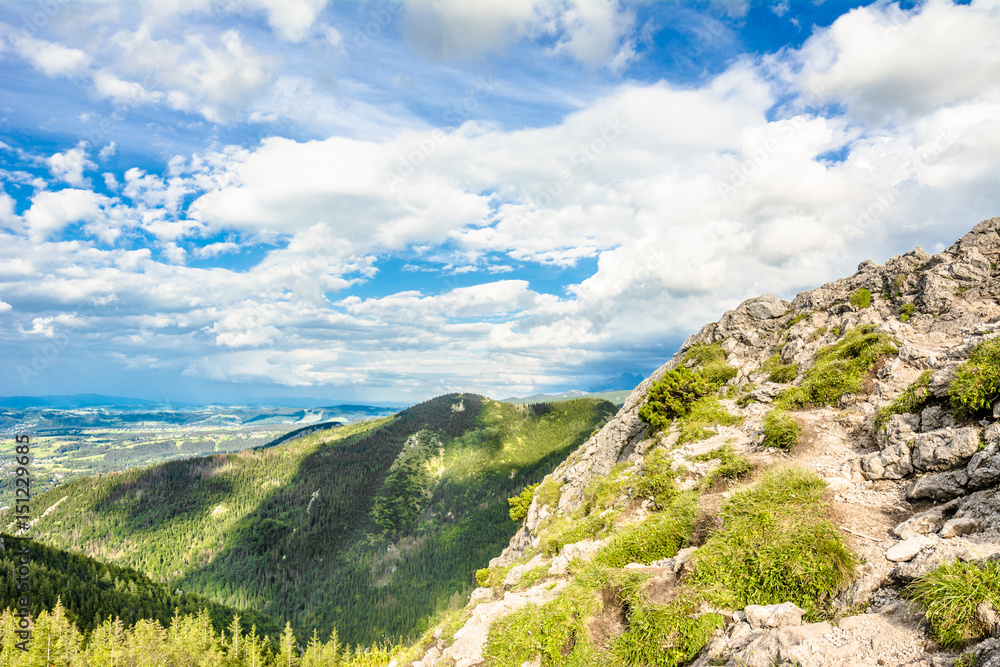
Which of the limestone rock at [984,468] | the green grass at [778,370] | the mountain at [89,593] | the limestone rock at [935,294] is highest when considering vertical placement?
the limestone rock at [935,294]

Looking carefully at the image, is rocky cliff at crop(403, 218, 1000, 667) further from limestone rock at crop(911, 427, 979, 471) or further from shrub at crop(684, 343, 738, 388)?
shrub at crop(684, 343, 738, 388)

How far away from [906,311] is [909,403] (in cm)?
1629

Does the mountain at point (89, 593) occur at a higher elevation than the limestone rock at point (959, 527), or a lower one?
lower

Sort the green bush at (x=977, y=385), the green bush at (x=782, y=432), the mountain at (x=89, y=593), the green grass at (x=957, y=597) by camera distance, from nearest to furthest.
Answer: the green grass at (x=957, y=597) < the green bush at (x=977, y=385) < the green bush at (x=782, y=432) < the mountain at (x=89, y=593)

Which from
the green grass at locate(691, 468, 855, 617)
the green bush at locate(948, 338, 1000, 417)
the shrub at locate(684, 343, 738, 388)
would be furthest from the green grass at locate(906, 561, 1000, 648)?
the shrub at locate(684, 343, 738, 388)

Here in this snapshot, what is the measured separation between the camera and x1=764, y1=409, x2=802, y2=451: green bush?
1780 cm

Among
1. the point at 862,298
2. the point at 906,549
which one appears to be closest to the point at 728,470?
the point at 906,549

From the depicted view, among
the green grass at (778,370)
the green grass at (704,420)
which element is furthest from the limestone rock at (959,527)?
the green grass at (778,370)

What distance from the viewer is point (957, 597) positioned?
6.38m

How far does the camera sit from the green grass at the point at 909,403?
15.0 metres

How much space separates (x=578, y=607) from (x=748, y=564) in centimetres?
440

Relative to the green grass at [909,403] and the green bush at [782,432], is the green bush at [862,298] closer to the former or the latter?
the green grass at [909,403]

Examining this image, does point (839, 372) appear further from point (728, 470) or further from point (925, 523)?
point (925, 523)

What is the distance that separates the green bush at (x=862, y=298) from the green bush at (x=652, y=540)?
26281 millimetres
